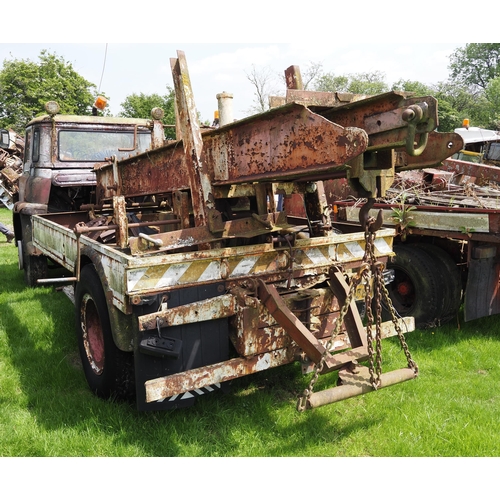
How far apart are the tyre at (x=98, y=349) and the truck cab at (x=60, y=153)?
2.60m

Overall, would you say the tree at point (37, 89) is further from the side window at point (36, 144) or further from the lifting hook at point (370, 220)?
the lifting hook at point (370, 220)

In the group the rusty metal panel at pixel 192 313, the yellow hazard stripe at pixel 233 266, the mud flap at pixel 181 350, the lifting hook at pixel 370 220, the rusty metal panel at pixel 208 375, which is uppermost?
the lifting hook at pixel 370 220

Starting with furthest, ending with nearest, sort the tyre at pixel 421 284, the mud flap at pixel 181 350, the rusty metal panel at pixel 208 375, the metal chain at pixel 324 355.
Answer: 1. the tyre at pixel 421 284
2. the mud flap at pixel 181 350
3. the rusty metal panel at pixel 208 375
4. the metal chain at pixel 324 355

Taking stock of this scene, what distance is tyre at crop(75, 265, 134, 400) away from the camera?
307 cm

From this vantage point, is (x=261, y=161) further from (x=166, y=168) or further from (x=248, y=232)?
(x=166, y=168)

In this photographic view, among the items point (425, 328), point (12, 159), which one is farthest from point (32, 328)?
point (12, 159)

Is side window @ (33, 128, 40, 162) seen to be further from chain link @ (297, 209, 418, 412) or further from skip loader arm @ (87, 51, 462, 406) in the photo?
chain link @ (297, 209, 418, 412)

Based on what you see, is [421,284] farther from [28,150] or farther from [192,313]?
[28,150]

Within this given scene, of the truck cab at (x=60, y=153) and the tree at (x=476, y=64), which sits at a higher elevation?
the tree at (x=476, y=64)

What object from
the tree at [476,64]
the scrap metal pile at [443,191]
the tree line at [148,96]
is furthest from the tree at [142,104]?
the scrap metal pile at [443,191]

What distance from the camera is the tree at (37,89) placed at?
27312 millimetres

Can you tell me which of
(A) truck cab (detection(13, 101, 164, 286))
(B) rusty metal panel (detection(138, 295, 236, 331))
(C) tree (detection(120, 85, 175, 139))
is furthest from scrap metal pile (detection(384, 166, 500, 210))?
(C) tree (detection(120, 85, 175, 139))

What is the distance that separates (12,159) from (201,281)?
51.8ft

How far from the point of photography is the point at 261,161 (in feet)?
8.18
